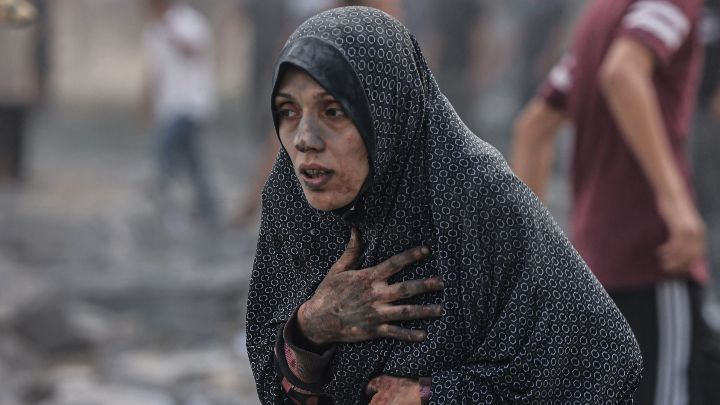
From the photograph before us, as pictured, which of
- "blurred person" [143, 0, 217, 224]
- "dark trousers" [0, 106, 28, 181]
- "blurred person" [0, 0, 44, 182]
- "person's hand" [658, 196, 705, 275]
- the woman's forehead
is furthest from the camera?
"dark trousers" [0, 106, 28, 181]

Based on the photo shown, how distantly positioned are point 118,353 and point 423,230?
4286 mm

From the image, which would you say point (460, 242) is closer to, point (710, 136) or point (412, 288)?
point (412, 288)

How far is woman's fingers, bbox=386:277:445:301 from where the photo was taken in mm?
2578

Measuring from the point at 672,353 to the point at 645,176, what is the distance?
0.51m

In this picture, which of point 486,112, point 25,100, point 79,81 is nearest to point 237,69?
point 79,81

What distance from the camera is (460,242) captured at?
8.35 ft

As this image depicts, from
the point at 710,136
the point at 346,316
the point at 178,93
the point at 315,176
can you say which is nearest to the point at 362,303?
the point at 346,316

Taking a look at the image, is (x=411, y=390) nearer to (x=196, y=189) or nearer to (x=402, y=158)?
(x=402, y=158)

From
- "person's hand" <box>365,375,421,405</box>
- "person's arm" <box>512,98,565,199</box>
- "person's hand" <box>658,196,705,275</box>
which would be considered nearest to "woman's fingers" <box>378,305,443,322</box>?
"person's hand" <box>365,375,421,405</box>

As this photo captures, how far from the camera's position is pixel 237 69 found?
1808 centimetres

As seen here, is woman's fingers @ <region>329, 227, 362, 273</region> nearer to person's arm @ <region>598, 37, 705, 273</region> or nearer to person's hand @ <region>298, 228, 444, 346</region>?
person's hand @ <region>298, 228, 444, 346</region>

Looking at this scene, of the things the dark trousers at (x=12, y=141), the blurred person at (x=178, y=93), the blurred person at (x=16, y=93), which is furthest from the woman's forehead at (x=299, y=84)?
the dark trousers at (x=12, y=141)

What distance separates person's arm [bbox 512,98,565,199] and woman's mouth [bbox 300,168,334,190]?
5.65ft

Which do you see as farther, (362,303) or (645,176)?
(645,176)
